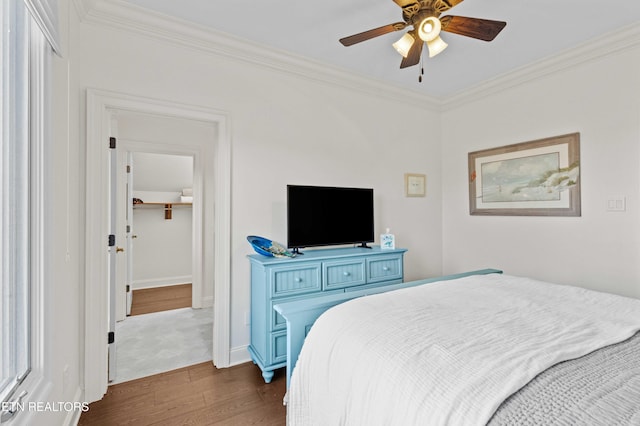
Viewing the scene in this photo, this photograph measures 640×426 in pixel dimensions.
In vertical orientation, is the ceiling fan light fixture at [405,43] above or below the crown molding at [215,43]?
below

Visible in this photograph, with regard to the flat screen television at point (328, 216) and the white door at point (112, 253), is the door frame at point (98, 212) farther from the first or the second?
the flat screen television at point (328, 216)

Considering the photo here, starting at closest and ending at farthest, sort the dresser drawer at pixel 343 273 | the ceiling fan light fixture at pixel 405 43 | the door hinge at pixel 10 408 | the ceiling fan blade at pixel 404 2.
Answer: the door hinge at pixel 10 408, the ceiling fan blade at pixel 404 2, the ceiling fan light fixture at pixel 405 43, the dresser drawer at pixel 343 273

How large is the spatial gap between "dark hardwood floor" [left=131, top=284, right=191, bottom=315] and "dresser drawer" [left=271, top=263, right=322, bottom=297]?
2.33 metres

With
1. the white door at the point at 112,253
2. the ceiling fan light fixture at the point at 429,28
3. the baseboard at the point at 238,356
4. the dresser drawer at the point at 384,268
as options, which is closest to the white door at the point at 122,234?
the white door at the point at 112,253

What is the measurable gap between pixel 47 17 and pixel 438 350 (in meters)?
2.00

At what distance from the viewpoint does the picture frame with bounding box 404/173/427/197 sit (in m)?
3.48

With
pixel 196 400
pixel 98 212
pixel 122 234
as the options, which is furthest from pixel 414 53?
pixel 122 234

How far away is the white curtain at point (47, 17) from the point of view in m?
1.12

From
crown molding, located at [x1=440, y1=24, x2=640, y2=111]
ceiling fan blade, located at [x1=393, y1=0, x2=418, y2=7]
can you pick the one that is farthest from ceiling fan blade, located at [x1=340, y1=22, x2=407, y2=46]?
crown molding, located at [x1=440, y1=24, x2=640, y2=111]

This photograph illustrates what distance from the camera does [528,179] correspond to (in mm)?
2922

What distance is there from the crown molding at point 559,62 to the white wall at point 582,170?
0.17 ft

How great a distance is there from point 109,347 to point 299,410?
170 centimetres

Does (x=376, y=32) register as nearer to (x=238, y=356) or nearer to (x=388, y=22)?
(x=388, y=22)

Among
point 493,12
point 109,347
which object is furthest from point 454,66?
point 109,347
